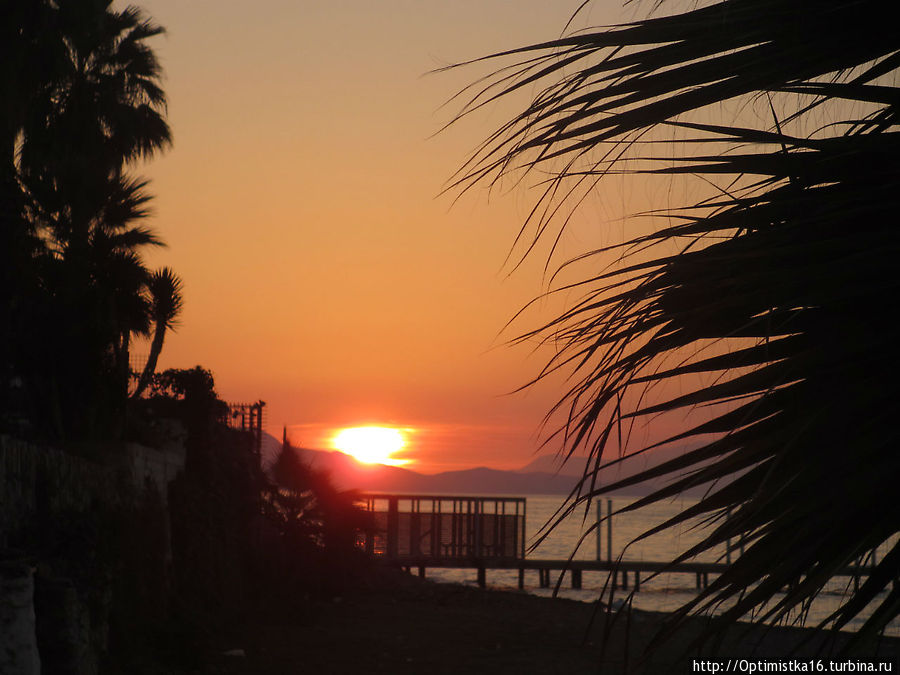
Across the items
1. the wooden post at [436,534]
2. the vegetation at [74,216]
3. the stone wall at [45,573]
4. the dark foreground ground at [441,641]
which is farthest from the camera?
the wooden post at [436,534]

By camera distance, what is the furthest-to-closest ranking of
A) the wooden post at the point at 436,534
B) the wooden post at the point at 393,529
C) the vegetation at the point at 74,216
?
the wooden post at the point at 436,534
the wooden post at the point at 393,529
the vegetation at the point at 74,216

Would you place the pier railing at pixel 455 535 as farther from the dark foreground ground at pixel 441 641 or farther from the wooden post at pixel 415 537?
the dark foreground ground at pixel 441 641

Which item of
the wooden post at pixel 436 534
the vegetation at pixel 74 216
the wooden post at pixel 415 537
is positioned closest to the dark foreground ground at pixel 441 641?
the vegetation at pixel 74 216

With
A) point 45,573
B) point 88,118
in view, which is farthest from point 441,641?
point 88,118

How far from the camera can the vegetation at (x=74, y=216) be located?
11953 mm

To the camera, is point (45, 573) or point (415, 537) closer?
point (45, 573)

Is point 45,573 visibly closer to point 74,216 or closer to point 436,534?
point 74,216

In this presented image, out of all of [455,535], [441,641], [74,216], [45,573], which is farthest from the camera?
[455,535]

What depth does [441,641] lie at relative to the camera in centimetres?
1146

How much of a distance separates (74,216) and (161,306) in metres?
2.11

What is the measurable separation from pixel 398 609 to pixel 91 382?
6005 millimetres

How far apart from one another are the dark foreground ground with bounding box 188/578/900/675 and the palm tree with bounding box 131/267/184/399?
549 centimetres

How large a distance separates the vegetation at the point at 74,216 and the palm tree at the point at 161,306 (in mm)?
20

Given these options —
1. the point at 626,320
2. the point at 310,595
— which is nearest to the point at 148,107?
the point at 310,595
